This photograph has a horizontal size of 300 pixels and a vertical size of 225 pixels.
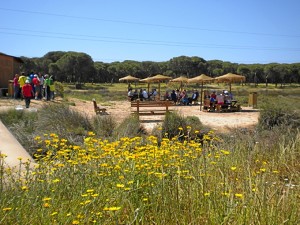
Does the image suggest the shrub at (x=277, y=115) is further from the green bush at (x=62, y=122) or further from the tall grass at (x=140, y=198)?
the tall grass at (x=140, y=198)

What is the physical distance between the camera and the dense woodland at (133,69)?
266ft

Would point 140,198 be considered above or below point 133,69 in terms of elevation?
below

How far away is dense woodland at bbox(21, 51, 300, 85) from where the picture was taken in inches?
3187

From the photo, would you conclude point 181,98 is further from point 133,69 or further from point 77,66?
point 133,69

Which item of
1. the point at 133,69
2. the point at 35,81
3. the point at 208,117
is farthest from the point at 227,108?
the point at 133,69

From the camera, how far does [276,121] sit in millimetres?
14484

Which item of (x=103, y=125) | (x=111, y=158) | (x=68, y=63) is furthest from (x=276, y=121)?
(x=68, y=63)

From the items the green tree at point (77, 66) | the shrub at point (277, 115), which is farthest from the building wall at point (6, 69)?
the green tree at point (77, 66)

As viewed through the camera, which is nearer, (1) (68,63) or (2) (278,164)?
(2) (278,164)

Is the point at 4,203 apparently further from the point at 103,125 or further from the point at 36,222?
the point at 103,125

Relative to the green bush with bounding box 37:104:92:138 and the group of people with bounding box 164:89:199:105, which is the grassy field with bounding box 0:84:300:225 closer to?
the green bush with bounding box 37:104:92:138

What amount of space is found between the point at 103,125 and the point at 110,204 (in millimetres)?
9538

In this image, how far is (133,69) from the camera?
10175 cm

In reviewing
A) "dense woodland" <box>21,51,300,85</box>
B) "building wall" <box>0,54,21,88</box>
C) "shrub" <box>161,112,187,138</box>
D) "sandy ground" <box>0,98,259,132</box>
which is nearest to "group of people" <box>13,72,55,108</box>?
"sandy ground" <box>0,98,259,132</box>
